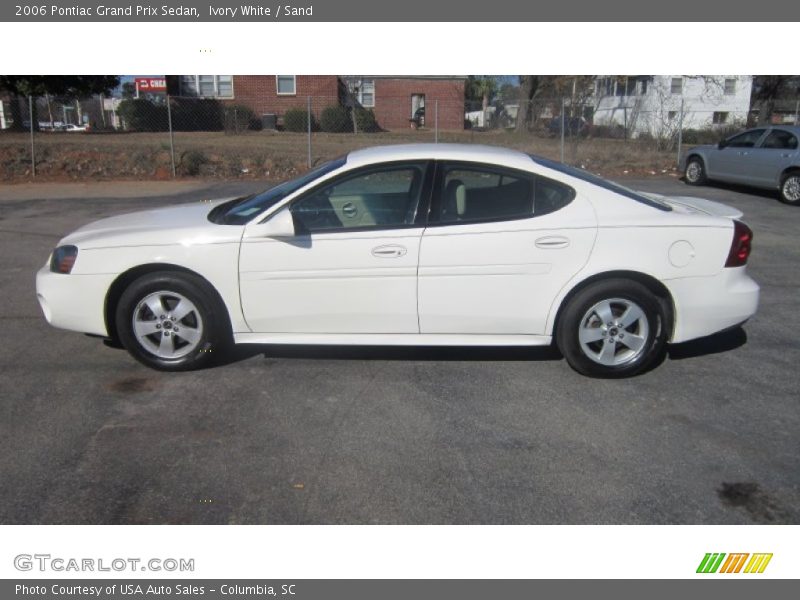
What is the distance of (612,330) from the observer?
472 centimetres

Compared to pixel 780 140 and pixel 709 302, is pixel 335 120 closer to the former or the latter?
pixel 780 140

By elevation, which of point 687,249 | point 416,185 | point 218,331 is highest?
point 416,185

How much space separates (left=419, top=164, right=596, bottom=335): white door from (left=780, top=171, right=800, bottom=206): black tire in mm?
10687

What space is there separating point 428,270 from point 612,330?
4.22 feet

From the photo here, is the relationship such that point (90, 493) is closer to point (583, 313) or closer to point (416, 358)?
point (416, 358)

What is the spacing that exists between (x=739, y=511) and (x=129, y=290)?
3855 mm

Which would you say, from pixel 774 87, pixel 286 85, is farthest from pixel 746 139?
pixel 286 85

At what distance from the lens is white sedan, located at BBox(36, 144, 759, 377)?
183 inches

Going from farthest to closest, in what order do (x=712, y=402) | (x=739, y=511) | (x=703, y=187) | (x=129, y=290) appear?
1. (x=703, y=187)
2. (x=129, y=290)
3. (x=712, y=402)
4. (x=739, y=511)

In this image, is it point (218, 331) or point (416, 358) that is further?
point (416, 358)

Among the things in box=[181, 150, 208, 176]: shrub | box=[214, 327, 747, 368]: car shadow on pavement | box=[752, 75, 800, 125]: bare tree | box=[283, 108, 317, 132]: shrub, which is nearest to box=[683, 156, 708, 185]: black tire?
box=[214, 327, 747, 368]: car shadow on pavement

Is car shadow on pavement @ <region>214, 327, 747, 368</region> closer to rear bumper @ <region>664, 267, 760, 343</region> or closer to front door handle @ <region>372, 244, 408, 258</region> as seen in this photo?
rear bumper @ <region>664, 267, 760, 343</region>

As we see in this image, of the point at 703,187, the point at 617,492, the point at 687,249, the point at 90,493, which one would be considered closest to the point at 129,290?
the point at 90,493

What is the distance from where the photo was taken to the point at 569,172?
194 inches
